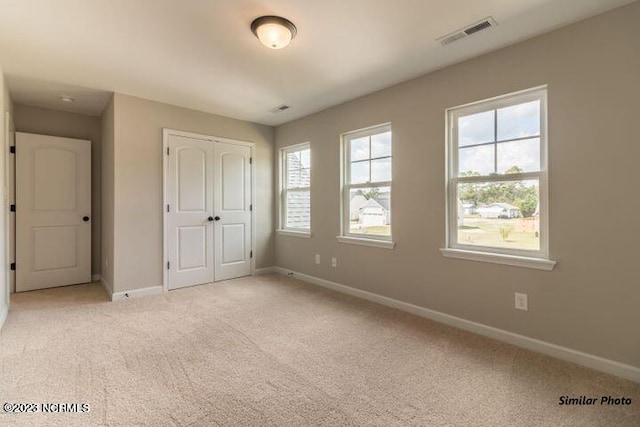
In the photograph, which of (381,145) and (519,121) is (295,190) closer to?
A: (381,145)

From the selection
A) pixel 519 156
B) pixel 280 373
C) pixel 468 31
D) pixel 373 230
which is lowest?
pixel 280 373

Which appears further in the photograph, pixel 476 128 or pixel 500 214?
pixel 476 128

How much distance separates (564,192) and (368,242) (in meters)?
1.97

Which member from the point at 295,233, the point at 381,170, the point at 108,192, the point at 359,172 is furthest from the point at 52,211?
the point at 381,170

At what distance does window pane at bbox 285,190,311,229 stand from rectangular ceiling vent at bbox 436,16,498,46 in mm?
2722

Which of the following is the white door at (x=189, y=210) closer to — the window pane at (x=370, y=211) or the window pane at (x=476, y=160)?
the window pane at (x=370, y=211)

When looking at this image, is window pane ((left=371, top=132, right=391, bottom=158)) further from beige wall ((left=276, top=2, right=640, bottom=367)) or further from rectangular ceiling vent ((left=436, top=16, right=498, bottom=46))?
rectangular ceiling vent ((left=436, top=16, right=498, bottom=46))

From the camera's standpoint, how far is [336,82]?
338 centimetres

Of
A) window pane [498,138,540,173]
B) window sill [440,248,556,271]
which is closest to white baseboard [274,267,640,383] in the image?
window sill [440,248,556,271]

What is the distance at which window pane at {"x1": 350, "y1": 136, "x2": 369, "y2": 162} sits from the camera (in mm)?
3879

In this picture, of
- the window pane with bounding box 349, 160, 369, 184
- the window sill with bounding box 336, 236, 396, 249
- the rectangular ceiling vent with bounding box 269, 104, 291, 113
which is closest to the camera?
the window sill with bounding box 336, 236, 396, 249

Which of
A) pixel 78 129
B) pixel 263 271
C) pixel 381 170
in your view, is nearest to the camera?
pixel 381 170

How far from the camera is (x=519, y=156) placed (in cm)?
258

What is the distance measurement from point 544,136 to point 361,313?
2.33m
